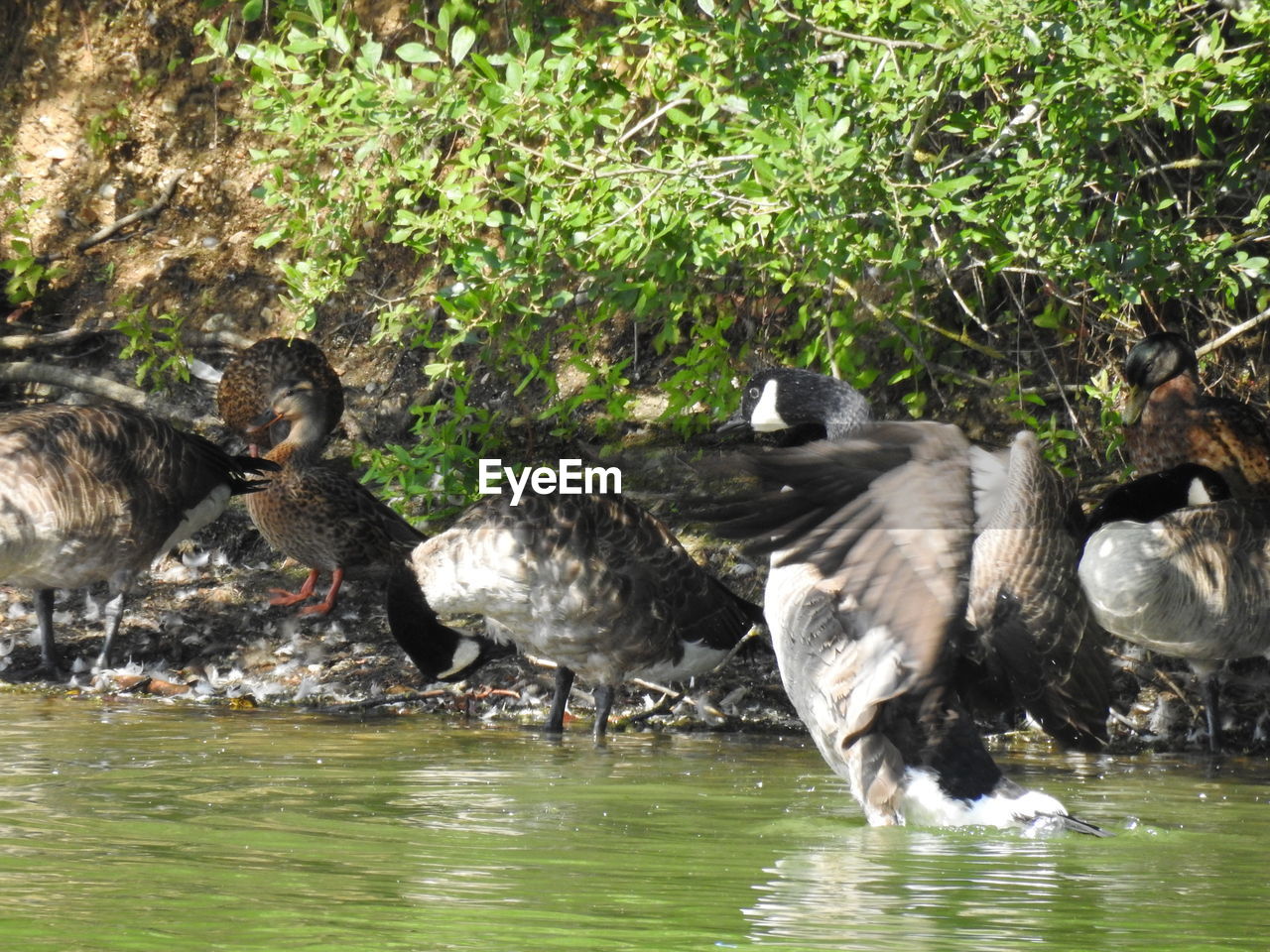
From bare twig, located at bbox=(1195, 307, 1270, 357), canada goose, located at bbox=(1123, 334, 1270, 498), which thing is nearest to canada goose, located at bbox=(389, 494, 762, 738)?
canada goose, located at bbox=(1123, 334, 1270, 498)

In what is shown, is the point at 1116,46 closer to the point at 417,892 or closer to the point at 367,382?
the point at 417,892

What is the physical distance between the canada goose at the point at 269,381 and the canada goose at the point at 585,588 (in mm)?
2263

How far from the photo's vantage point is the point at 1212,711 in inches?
285

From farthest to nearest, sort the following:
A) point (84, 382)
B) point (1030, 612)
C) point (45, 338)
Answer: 1. point (45, 338)
2. point (84, 382)
3. point (1030, 612)

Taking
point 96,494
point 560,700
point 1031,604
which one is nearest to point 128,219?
point 96,494

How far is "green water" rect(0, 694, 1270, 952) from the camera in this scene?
350 centimetres

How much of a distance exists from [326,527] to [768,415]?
3094 millimetres

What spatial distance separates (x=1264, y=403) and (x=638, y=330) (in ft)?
11.9

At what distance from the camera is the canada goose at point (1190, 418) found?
7.88m

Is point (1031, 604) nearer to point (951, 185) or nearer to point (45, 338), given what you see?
point (951, 185)

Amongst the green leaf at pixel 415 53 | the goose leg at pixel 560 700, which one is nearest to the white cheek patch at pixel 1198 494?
the goose leg at pixel 560 700

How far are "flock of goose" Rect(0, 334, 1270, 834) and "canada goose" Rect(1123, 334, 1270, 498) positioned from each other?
10mm

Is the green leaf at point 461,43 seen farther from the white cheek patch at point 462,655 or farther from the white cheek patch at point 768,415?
the white cheek patch at point 462,655

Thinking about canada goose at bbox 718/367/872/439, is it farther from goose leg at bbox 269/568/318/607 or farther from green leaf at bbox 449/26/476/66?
goose leg at bbox 269/568/318/607
